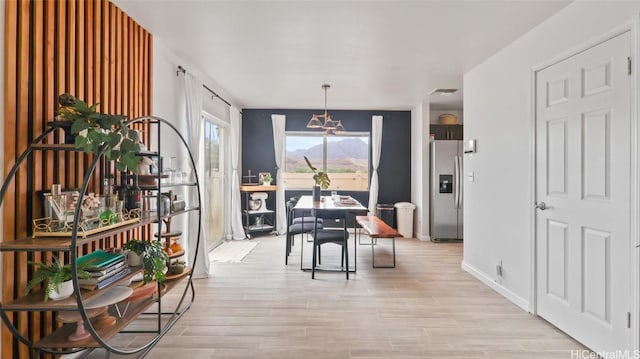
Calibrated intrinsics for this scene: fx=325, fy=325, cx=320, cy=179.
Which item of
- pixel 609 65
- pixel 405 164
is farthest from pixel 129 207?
pixel 405 164

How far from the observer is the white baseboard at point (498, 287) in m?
2.98

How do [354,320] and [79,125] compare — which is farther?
[354,320]

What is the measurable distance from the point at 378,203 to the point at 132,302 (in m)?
5.10

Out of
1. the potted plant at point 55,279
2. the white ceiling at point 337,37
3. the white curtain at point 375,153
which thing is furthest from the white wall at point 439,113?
the potted plant at point 55,279

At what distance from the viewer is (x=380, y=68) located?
13.3 feet

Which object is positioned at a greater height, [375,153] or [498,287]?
[375,153]

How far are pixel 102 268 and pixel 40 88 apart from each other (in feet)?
3.64

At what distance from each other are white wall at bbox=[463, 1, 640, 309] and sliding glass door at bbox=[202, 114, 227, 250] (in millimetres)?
3646

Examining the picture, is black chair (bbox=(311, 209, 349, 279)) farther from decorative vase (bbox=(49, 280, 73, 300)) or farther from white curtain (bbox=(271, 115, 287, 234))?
white curtain (bbox=(271, 115, 287, 234))

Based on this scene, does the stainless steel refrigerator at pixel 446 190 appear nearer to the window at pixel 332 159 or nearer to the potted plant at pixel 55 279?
the window at pixel 332 159

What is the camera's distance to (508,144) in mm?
3227

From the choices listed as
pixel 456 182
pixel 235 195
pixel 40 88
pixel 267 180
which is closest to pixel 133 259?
pixel 40 88

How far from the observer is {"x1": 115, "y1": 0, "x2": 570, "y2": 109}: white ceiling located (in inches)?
101

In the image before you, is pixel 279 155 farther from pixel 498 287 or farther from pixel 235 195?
pixel 498 287
